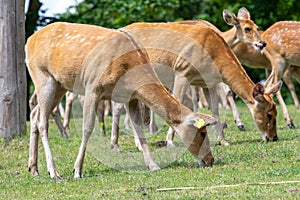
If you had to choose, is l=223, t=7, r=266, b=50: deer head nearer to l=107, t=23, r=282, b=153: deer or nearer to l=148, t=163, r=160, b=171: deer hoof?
l=107, t=23, r=282, b=153: deer

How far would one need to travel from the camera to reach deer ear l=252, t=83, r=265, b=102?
31.0 feet

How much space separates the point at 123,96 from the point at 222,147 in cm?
210

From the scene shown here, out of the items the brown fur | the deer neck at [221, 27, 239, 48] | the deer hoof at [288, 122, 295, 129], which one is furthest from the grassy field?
the deer neck at [221, 27, 239, 48]

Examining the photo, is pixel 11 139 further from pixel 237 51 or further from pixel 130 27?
pixel 237 51

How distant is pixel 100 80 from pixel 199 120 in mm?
1119

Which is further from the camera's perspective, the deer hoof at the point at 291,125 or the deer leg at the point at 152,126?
the deer hoof at the point at 291,125

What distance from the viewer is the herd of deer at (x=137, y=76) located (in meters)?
7.89

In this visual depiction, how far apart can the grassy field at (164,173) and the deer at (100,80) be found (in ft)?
1.06

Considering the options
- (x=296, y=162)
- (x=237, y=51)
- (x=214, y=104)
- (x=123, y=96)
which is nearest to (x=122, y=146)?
(x=214, y=104)

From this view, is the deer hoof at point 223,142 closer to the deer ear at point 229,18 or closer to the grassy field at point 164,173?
the grassy field at point 164,173

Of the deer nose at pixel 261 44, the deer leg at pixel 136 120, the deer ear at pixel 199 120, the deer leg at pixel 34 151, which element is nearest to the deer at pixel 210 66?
the deer leg at pixel 136 120

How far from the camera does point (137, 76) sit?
7.93 meters

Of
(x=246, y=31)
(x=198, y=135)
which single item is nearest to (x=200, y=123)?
(x=198, y=135)

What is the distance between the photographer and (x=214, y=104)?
10383mm
